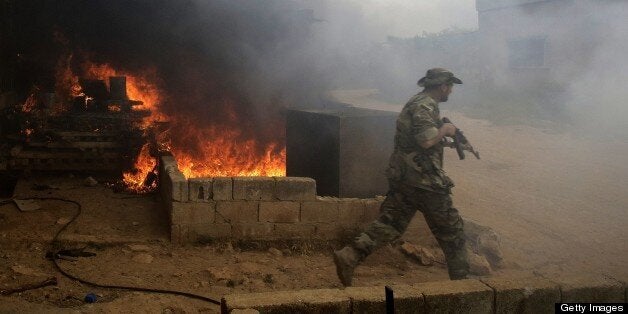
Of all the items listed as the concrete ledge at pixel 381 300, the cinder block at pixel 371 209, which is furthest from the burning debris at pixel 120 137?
the concrete ledge at pixel 381 300

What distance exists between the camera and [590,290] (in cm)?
388

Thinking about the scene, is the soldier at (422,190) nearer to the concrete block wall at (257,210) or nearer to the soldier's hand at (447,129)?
the soldier's hand at (447,129)

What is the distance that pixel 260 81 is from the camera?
1090cm

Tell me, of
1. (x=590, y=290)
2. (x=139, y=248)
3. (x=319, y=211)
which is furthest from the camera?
(x=319, y=211)

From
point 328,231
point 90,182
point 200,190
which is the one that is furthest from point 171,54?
point 328,231

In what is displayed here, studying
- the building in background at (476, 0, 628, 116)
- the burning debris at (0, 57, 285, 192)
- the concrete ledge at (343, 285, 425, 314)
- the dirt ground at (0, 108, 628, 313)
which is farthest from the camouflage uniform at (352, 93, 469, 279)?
the building in background at (476, 0, 628, 116)

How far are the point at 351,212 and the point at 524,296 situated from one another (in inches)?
107

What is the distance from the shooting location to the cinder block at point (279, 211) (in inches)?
238

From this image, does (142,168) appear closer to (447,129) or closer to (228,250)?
(228,250)

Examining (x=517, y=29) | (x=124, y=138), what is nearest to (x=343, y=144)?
(x=124, y=138)

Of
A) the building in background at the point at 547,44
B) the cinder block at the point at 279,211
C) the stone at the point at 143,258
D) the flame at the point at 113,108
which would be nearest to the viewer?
the stone at the point at 143,258

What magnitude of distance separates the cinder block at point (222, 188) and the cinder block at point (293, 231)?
2.29ft

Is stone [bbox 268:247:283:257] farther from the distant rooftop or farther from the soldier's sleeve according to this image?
the distant rooftop

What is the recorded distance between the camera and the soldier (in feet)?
15.6
